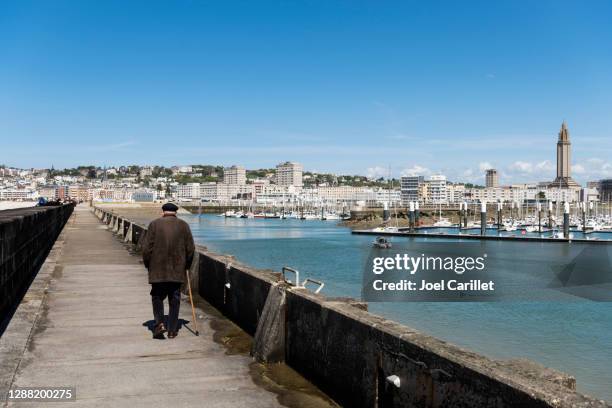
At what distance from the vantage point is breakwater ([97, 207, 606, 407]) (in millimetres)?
3774

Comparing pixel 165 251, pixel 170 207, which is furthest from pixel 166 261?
pixel 170 207

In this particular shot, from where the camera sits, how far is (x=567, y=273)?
59219 millimetres

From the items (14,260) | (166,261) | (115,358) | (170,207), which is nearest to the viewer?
(115,358)

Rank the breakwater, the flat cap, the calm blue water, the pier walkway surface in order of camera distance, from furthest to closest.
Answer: the calm blue water < the flat cap < the pier walkway surface < the breakwater

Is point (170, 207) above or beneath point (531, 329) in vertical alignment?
above

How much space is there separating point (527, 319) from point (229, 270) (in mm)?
24698

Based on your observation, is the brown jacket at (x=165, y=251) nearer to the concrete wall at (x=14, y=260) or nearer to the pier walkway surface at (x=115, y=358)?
the pier walkway surface at (x=115, y=358)

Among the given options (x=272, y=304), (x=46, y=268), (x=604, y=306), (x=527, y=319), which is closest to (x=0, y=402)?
(x=272, y=304)

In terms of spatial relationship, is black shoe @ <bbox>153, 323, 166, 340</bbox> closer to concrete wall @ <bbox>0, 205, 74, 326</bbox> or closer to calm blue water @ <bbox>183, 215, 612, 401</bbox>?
concrete wall @ <bbox>0, 205, 74, 326</bbox>

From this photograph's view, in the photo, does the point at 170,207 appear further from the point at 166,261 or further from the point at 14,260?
the point at 14,260

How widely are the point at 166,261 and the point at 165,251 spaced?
13cm

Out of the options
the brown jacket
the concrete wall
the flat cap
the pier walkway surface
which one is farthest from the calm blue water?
the concrete wall

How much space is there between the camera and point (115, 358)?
766 centimetres

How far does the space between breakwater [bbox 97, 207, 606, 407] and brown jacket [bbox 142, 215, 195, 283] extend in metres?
0.99
